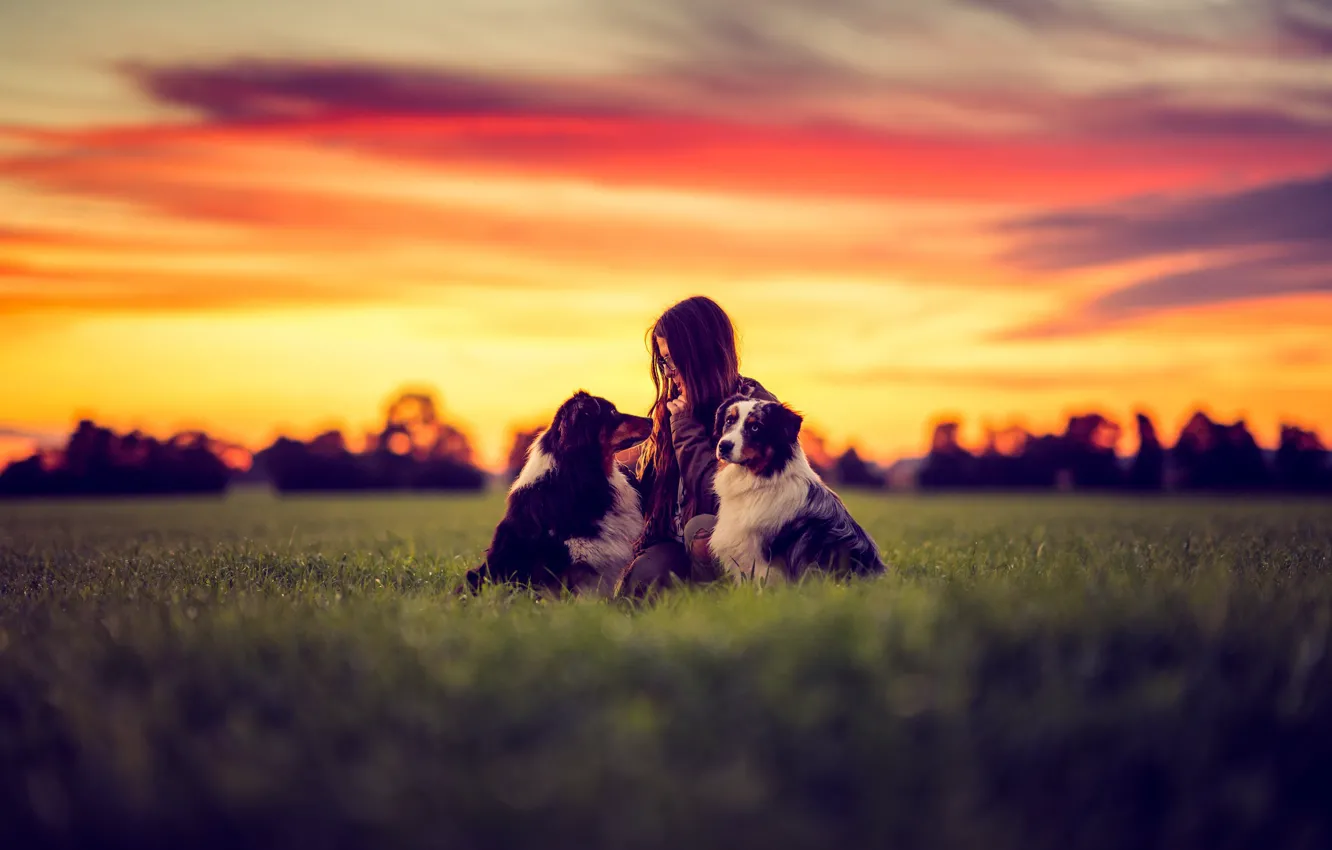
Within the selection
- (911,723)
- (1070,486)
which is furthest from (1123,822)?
(1070,486)

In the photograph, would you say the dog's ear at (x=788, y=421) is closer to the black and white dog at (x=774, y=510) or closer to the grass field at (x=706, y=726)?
the black and white dog at (x=774, y=510)

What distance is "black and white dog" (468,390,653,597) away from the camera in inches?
244

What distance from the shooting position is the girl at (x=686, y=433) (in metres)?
6.07

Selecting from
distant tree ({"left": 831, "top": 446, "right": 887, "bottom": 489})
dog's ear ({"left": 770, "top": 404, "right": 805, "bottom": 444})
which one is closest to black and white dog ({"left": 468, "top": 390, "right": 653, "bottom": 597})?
dog's ear ({"left": 770, "top": 404, "right": 805, "bottom": 444})

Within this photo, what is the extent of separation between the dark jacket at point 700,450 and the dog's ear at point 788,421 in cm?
31

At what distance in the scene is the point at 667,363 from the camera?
6.29 metres

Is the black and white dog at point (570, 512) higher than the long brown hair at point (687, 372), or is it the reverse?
the long brown hair at point (687, 372)

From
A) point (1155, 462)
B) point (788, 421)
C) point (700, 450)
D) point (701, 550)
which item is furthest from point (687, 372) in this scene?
point (1155, 462)

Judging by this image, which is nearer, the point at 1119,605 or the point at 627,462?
the point at 1119,605

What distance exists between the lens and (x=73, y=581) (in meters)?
7.21

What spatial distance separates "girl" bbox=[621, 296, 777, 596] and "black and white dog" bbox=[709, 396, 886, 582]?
0.26m


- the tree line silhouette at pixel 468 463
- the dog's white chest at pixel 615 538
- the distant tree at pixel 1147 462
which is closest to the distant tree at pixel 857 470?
the tree line silhouette at pixel 468 463

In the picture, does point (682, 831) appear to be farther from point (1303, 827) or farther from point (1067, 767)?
Result: point (1303, 827)

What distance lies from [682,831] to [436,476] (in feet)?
154
